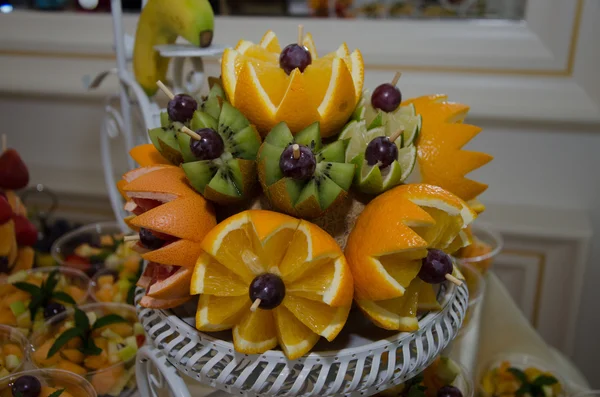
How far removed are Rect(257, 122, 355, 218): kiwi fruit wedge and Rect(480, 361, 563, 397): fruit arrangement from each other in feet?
1.35

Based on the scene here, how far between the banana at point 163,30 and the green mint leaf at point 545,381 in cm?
62

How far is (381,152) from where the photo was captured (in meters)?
0.45

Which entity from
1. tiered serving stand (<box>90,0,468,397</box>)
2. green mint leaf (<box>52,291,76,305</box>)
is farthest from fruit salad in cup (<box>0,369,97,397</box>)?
green mint leaf (<box>52,291,76,305</box>)

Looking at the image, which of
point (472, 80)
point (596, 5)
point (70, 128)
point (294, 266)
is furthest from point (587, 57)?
point (70, 128)

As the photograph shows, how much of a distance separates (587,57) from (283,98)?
100 centimetres

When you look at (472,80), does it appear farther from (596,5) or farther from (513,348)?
(513,348)

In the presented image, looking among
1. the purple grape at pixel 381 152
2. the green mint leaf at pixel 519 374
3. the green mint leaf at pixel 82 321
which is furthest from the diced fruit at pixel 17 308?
the green mint leaf at pixel 519 374

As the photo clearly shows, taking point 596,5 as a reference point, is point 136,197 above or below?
below

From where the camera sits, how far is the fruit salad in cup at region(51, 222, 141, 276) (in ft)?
2.91

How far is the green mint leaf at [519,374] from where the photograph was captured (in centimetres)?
72

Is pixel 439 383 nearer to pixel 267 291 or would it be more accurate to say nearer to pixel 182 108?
pixel 267 291

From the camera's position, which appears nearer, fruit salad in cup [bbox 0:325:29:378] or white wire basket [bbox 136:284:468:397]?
white wire basket [bbox 136:284:468:397]

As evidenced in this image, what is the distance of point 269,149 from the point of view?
0.44 m

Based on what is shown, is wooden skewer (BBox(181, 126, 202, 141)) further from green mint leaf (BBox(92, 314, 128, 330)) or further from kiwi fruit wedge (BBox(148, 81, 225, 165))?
green mint leaf (BBox(92, 314, 128, 330))
